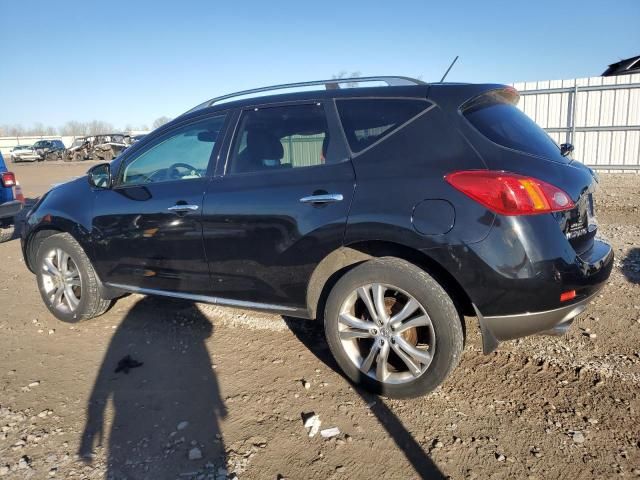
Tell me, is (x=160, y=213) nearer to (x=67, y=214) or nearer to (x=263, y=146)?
(x=263, y=146)

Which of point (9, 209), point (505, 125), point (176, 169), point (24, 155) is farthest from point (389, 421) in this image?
point (24, 155)

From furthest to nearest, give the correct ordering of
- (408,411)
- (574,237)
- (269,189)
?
(269,189) < (408,411) < (574,237)

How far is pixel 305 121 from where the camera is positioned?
3.11 metres

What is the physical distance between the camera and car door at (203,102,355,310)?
111 inches

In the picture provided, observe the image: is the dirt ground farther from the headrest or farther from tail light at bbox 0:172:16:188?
tail light at bbox 0:172:16:188

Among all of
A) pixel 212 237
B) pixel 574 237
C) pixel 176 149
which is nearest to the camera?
pixel 574 237

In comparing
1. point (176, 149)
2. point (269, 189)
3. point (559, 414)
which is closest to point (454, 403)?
point (559, 414)

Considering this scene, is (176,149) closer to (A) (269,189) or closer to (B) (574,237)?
(A) (269,189)

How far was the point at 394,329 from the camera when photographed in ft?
8.86

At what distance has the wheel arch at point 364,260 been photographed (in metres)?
2.64

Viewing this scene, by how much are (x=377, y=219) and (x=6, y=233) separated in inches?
Answer: 289

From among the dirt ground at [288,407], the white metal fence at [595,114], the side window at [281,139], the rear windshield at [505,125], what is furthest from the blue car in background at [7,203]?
the white metal fence at [595,114]

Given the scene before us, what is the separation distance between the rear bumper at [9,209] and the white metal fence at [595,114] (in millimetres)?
12220

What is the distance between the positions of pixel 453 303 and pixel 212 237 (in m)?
1.66
